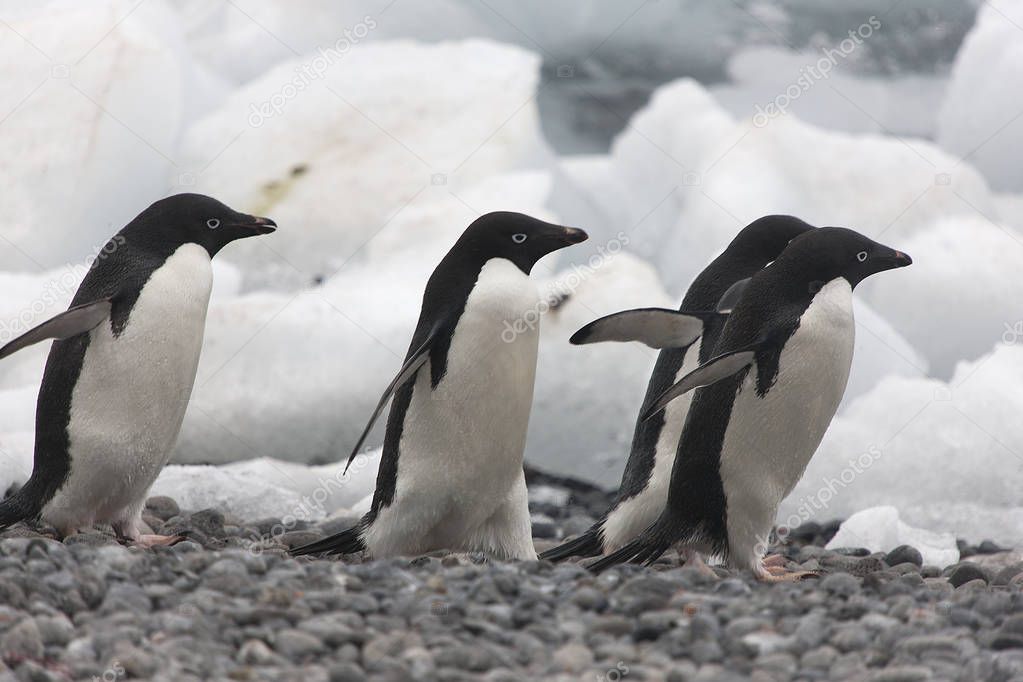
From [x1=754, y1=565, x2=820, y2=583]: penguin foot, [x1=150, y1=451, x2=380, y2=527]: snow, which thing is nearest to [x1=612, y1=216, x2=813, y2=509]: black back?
[x1=754, y1=565, x2=820, y2=583]: penguin foot

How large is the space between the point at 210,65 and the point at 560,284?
3.64 metres

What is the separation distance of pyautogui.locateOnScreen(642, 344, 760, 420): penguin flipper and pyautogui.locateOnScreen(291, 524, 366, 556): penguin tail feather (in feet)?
2.51

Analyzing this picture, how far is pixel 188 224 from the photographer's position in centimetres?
Answer: 353

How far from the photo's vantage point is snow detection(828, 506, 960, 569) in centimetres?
414

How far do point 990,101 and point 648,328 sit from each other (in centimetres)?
494

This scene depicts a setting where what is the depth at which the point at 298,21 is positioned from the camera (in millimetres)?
8992

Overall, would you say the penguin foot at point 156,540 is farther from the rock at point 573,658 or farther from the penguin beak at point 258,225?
the rock at point 573,658

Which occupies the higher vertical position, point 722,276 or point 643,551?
point 722,276

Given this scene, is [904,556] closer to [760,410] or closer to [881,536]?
[881,536]

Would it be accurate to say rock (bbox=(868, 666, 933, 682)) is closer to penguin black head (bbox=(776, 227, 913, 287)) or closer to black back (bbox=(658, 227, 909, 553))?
black back (bbox=(658, 227, 909, 553))

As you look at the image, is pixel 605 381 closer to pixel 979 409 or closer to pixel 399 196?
pixel 979 409

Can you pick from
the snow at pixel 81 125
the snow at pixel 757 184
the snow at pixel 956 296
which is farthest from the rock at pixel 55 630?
the snow at pixel 956 296

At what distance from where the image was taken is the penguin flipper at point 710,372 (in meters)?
3.05

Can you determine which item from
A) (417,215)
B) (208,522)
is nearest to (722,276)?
(208,522)
